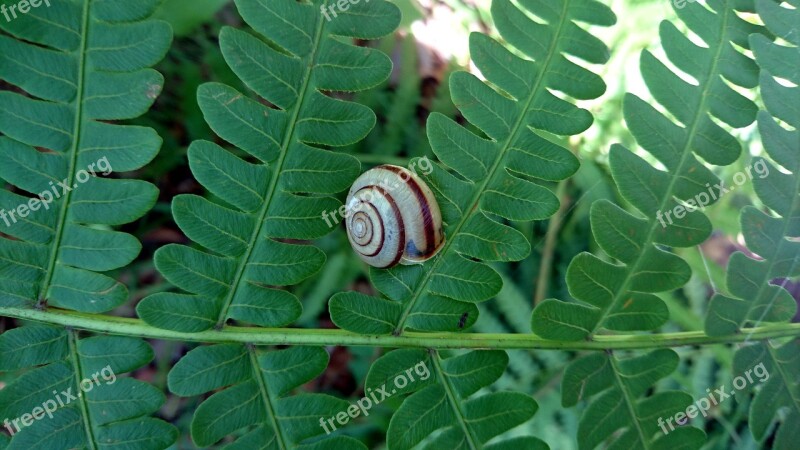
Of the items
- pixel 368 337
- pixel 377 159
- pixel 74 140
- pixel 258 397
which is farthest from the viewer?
pixel 377 159

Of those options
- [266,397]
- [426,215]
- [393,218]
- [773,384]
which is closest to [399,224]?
[393,218]

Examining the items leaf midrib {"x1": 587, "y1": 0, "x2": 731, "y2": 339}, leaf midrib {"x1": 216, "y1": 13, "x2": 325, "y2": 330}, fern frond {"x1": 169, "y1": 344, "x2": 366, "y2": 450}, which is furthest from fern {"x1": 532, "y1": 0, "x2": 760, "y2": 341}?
leaf midrib {"x1": 216, "y1": 13, "x2": 325, "y2": 330}

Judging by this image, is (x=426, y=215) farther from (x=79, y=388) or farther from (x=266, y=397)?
(x=79, y=388)

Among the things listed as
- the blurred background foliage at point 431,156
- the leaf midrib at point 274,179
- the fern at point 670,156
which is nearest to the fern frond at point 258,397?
the leaf midrib at point 274,179

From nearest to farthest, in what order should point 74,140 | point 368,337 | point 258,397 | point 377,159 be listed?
point 74,140, point 258,397, point 368,337, point 377,159

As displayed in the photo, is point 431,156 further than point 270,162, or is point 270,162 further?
point 431,156

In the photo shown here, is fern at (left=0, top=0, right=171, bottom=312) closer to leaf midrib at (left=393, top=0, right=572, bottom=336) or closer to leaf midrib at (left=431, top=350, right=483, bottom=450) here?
leaf midrib at (left=393, top=0, right=572, bottom=336)

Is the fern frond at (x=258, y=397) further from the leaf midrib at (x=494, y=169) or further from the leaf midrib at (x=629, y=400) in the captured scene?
the leaf midrib at (x=629, y=400)

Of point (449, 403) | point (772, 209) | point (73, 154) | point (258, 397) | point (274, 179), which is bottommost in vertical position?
point (258, 397)
